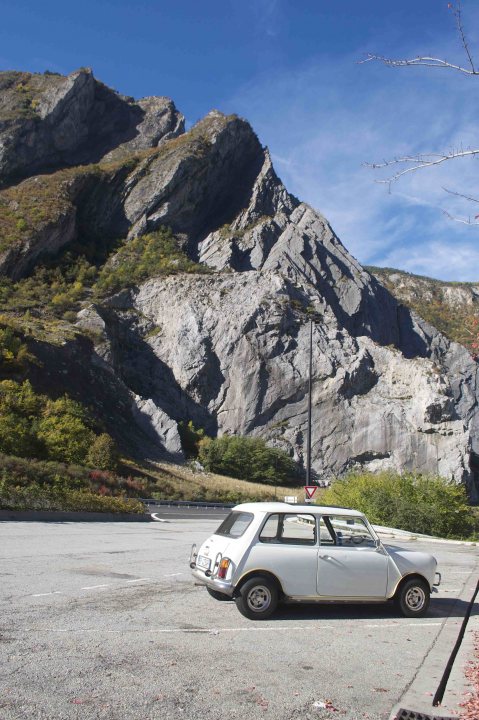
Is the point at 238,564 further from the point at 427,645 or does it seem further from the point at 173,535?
the point at 173,535

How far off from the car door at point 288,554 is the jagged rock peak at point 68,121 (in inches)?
3705

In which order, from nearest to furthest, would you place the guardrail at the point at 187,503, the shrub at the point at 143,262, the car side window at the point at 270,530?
the car side window at the point at 270,530 < the guardrail at the point at 187,503 < the shrub at the point at 143,262

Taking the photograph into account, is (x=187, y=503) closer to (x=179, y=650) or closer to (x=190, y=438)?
(x=190, y=438)

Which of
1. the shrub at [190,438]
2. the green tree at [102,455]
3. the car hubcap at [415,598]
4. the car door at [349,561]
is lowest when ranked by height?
the car hubcap at [415,598]

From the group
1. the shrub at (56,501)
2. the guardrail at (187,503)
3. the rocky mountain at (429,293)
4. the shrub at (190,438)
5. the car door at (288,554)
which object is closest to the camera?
the car door at (288,554)

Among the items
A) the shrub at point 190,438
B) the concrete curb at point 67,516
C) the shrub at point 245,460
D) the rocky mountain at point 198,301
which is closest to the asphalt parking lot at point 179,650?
the concrete curb at point 67,516

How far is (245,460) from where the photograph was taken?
63781 millimetres

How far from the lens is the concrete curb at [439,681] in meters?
4.82

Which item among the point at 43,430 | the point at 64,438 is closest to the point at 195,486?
the point at 64,438

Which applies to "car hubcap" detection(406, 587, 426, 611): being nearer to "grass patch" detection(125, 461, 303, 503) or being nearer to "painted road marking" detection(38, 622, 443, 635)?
"painted road marking" detection(38, 622, 443, 635)

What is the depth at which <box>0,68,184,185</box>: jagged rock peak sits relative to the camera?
94438mm

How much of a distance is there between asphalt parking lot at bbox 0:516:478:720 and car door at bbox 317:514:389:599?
433 millimetres

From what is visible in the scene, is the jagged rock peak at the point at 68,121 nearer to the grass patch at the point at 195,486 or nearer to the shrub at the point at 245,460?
the shrub at the point at 245,460

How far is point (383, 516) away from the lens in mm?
24344
